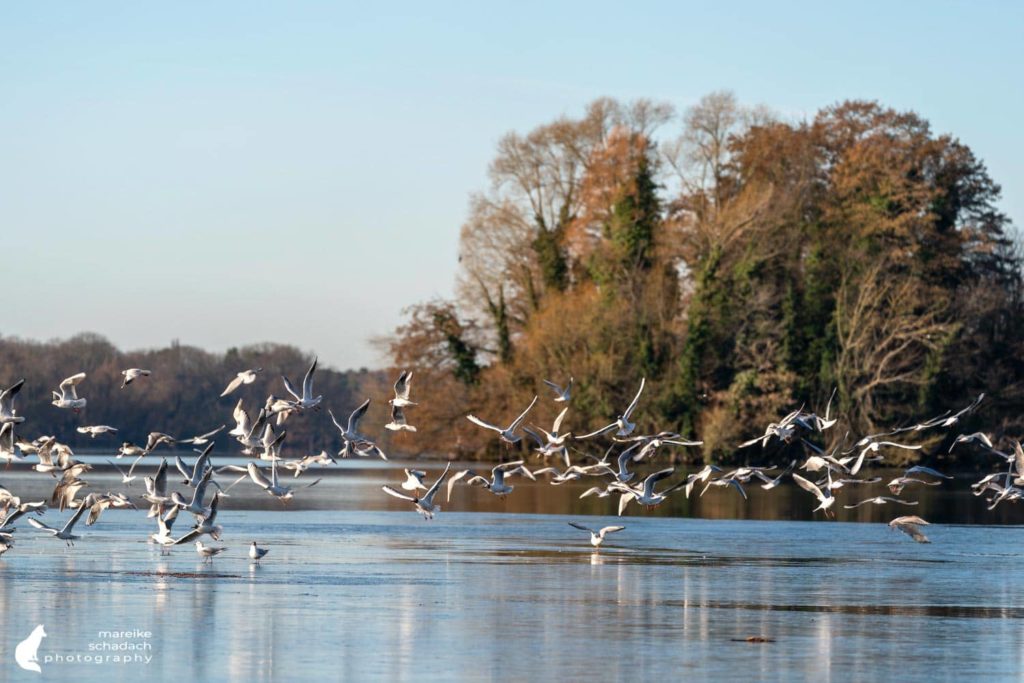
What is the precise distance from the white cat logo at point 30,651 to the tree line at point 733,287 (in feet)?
170

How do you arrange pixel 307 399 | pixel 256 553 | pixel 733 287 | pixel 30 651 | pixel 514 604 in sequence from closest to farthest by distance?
pixel 30 651
pixel 514 604
pixel 307 399
pixel 256 553
pixel 733 287

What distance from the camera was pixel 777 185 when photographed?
74.6 meters

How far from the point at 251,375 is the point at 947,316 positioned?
2158 inches

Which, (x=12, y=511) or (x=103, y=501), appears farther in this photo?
(x=103, y=501)

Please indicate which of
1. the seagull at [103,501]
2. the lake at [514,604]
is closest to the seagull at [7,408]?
the seagull at [103,501]

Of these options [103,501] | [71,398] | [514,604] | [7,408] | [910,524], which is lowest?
[514,604]

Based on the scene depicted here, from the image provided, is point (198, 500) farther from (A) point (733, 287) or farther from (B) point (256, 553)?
(A) point (733, 287)

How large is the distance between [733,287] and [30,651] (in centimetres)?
5655

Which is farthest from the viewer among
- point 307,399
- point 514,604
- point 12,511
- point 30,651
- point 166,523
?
point 12,511

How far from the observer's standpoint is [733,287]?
230 ft

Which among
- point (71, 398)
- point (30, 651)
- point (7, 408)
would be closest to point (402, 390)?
point (71, 398)

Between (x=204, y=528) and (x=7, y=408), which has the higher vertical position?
(x=7, y=408)

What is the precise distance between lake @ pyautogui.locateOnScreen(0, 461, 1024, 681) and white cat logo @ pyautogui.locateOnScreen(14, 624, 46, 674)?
109 millimetres

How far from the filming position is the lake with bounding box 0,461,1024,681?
1566cm
